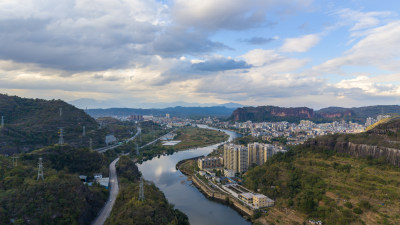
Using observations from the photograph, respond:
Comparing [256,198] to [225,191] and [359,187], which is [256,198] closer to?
[225,191]

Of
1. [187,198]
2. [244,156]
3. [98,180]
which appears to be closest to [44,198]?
[98,180]

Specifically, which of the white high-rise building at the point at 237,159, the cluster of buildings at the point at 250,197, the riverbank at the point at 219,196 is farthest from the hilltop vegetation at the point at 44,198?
the white high-rise building at the point at 237,159

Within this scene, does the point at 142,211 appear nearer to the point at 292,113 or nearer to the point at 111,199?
the point at 111,199

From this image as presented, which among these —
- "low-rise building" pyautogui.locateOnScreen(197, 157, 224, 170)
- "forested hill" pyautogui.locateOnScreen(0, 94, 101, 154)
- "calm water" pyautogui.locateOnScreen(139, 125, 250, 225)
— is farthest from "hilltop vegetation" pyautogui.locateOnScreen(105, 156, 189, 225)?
"forested hill" pyautogui.locateOnScreen(0, 94, 101, 154)

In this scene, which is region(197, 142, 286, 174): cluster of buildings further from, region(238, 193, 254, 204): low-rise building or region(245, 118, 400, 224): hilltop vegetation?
region(238, 193, 254, 204): low-rise building

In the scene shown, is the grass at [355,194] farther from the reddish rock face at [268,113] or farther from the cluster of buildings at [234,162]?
the reddish rock face at [268,113]

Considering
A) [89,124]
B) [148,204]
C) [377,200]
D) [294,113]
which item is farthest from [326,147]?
[294,113]

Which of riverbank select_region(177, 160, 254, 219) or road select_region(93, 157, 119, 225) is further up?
road select_region(93, 157, 119, 225)
